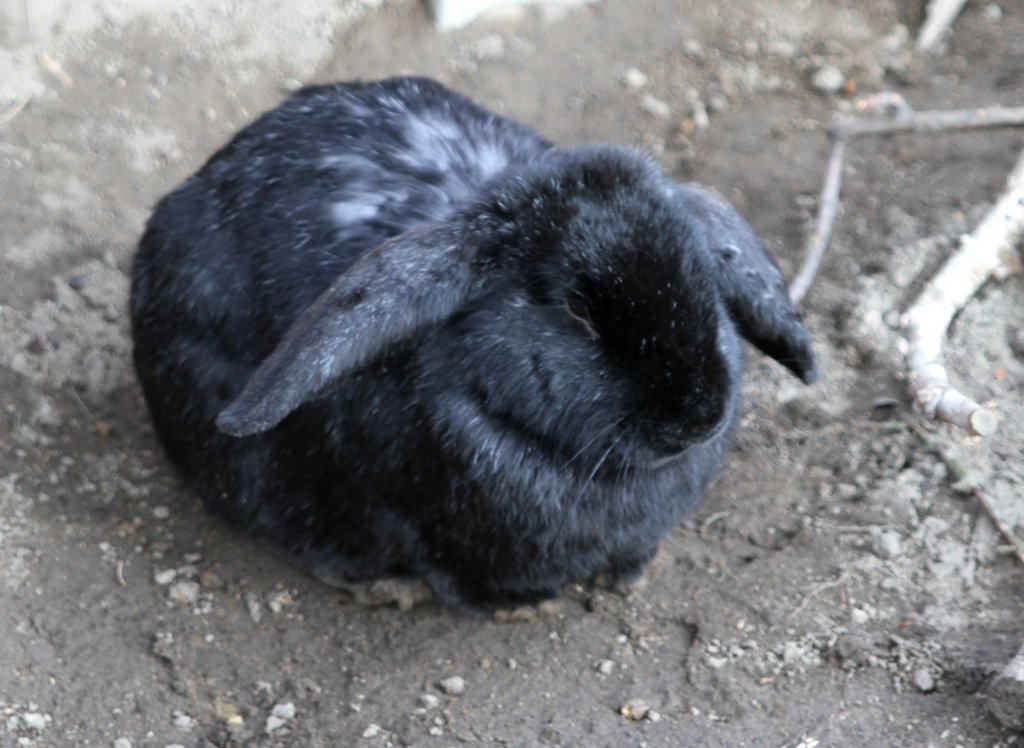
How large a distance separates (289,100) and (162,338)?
0.90 metres

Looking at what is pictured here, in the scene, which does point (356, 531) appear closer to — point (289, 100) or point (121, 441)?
point (121, 441)

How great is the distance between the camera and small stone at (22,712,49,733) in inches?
155

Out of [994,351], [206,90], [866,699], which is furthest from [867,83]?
[866,699]

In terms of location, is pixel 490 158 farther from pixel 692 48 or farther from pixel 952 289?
pixel 692 48

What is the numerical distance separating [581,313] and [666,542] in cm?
141

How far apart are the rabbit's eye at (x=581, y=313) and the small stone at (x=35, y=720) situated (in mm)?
1879

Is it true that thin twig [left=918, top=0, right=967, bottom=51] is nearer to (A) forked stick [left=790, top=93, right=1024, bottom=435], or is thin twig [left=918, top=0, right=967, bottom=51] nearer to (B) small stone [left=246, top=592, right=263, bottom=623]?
(A) forked stick [left=790, top=93, right=1024, bottom=435]

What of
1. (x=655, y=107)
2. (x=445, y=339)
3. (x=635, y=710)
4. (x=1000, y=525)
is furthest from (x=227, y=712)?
(x=655, y=107)

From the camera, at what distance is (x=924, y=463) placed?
Result: 4812 millimetres

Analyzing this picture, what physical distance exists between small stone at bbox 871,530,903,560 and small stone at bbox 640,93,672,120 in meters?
2.49

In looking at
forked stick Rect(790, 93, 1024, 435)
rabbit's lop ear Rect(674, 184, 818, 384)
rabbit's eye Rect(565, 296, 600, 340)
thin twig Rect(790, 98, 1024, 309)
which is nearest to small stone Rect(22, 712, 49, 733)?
rabbit's eye Rect(565, 296, 600, 340)

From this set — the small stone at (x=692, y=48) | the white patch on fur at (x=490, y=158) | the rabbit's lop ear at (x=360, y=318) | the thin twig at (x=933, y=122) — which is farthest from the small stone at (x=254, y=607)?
the small stone at (x=692, y=48)

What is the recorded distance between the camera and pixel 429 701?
4137mm

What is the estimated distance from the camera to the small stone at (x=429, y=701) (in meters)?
4.12
